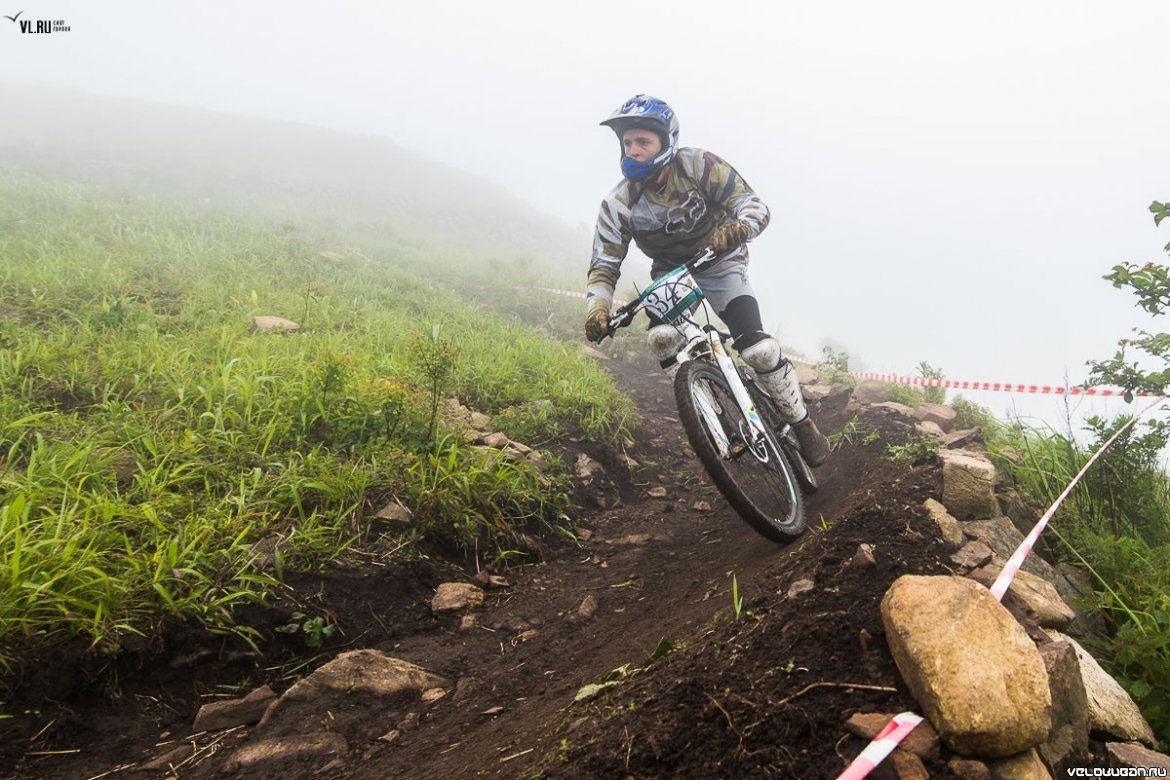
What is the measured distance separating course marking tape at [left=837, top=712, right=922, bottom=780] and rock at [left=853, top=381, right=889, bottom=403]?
546 cm

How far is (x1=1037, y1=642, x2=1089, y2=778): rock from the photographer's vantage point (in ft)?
4.61

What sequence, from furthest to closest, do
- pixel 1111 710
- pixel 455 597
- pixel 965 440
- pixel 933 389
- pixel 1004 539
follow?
pixel 933 389
pixel 965 440
pixel 455 597
pixel 1004 539
pixel 1111 710

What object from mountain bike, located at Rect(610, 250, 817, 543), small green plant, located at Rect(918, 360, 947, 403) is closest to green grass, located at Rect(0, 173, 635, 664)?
mountain bike, located at Rect(610, 250, 817, 543)

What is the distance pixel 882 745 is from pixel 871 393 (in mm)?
5860

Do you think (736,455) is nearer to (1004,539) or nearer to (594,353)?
(1004,539)

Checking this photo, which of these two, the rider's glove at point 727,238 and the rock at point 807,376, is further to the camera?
the rock at point 807,376

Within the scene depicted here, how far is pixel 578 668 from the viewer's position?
8.29 ft

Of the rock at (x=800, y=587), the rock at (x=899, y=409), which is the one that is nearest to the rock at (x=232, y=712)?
the rock at (x=800, y=587)

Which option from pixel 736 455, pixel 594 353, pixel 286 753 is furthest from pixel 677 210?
pixel 594 353

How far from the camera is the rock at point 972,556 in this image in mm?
2094

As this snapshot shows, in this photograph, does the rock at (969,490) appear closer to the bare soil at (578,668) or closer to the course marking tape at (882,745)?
the bare soil at (578,668)

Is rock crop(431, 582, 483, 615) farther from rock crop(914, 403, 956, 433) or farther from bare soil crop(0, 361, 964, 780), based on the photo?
rock crop(914, 403, 956, 433)

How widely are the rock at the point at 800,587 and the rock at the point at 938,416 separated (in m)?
3.74

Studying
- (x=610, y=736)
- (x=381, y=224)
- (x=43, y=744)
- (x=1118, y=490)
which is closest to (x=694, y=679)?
(x=610, y=736)
